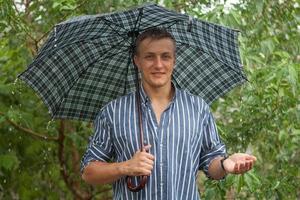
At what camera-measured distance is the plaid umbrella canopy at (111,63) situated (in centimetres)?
262

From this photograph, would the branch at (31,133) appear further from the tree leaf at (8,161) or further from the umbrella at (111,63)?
the umbrella at (111,63)

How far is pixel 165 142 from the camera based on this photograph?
2.38 metres

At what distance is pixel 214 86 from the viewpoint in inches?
116

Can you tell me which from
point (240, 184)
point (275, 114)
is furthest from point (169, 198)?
point (275, 114)

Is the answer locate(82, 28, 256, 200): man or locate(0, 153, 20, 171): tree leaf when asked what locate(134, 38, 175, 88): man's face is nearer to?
locate(82, 28, 256, 200): man

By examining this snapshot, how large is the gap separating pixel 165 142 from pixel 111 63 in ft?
2.16

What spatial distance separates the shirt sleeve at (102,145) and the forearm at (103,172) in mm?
35

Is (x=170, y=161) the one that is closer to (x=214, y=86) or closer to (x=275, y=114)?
(x=214, y=86)

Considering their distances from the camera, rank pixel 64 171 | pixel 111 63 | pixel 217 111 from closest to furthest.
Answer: pixel 111 63, pixel 217 111, pixel 64 171

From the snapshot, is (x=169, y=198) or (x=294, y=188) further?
(x=294, y=188)

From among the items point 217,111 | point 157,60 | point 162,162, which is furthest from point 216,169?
point 217,111

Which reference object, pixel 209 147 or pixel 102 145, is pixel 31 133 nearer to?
pixel 102 145

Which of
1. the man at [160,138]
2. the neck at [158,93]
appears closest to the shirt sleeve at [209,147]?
the man at [160,138]

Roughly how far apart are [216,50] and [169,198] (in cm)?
75
